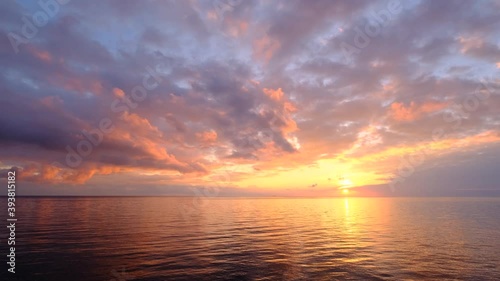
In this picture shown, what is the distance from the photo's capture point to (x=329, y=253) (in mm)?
36656

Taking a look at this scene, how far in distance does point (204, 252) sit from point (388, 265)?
2150 centimetres

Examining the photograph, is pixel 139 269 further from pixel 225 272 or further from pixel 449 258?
pixel 449 258

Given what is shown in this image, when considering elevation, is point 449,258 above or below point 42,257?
below

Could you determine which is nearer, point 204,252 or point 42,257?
point 42,257

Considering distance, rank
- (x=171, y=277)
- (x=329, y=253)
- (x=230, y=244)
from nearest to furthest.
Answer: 1. (x=171, y=277)
2. (x=329, y=253)
3. (x=230, y=244)

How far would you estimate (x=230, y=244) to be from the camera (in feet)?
138

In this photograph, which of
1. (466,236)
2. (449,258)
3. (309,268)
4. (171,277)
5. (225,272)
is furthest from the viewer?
(466,236)

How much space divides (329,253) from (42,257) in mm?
34055

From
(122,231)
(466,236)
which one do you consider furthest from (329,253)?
(122,231)

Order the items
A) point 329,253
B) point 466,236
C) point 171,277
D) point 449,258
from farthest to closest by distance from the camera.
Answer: point 466,236 < point 329,253 < point 449,258 < point 171,277

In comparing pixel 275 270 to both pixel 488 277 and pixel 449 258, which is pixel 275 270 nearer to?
pixel 488 277

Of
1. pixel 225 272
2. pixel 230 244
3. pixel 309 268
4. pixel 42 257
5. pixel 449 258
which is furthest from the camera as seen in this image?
pixel 230 244

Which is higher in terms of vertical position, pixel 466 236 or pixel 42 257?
pixel 42 257

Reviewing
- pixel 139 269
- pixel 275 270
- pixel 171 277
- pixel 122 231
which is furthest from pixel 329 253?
pixel 122 231
